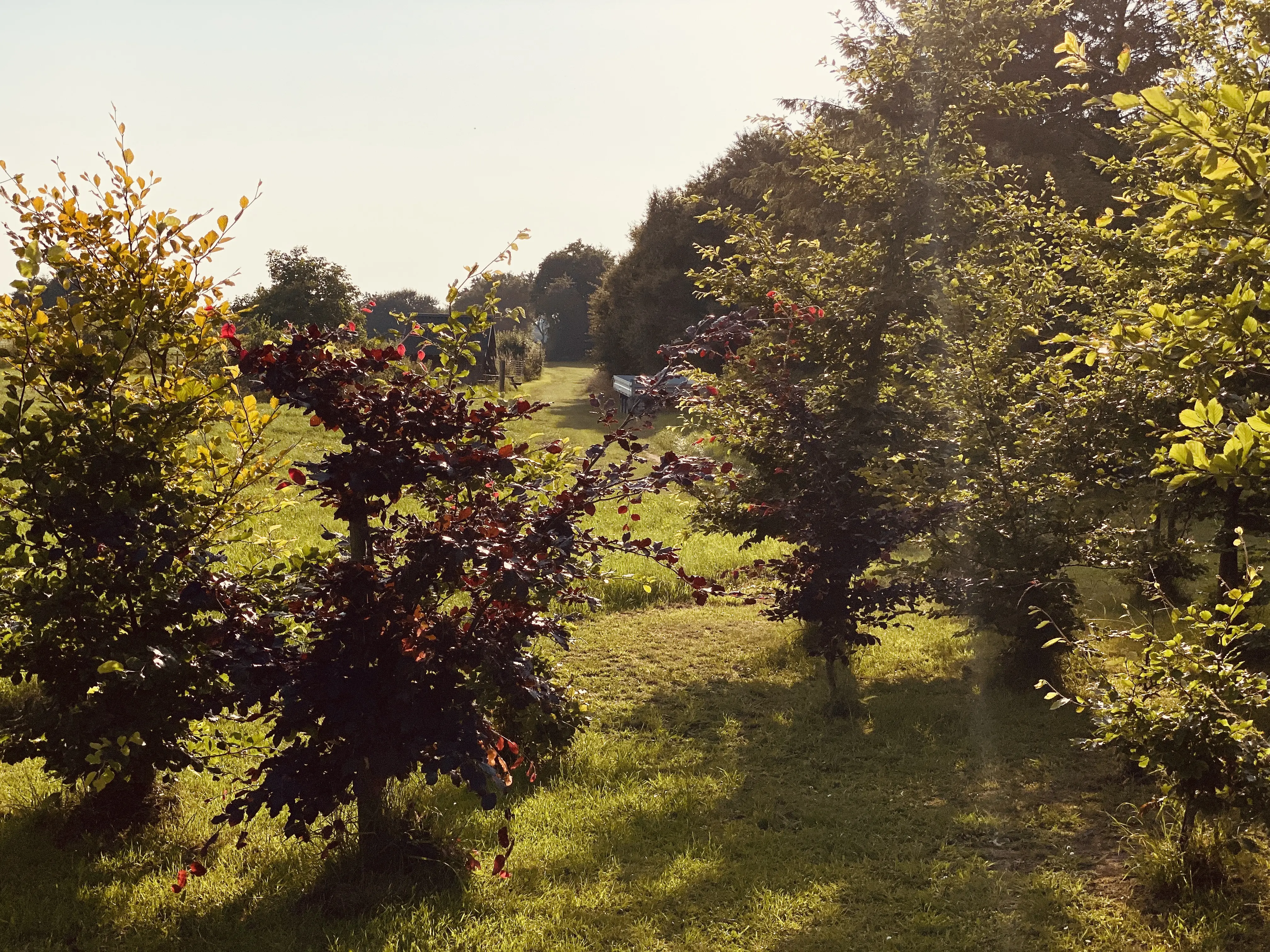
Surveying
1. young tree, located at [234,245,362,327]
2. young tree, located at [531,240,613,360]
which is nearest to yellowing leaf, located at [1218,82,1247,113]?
young tree, located at [234,245,362,327]

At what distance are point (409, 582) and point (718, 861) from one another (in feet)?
8.87

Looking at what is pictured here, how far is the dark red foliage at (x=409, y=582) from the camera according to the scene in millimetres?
4453

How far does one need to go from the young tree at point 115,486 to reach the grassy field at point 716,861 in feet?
2.49

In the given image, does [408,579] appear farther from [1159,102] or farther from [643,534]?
[643,534]

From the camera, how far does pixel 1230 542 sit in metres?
7.51

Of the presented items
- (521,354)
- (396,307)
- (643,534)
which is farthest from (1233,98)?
(396,307)

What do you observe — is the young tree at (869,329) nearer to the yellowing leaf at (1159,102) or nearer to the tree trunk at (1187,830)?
the tree trunk at (1187,830)

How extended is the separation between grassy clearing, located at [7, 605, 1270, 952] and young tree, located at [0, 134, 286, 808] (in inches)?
29.4

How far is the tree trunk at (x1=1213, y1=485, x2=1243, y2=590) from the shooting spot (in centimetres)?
747

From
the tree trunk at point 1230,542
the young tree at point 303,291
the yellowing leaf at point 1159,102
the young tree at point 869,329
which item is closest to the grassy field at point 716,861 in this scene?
the young tree at point 869,329

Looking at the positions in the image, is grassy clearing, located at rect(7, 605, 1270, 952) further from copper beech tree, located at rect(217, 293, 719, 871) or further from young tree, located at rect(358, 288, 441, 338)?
young tree, located at rect(358, 288, 441, 338)

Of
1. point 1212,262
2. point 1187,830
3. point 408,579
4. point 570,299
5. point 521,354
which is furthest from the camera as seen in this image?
point 570,299

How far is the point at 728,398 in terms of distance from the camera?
9.41 meters

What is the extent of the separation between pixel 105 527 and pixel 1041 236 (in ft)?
30.6
